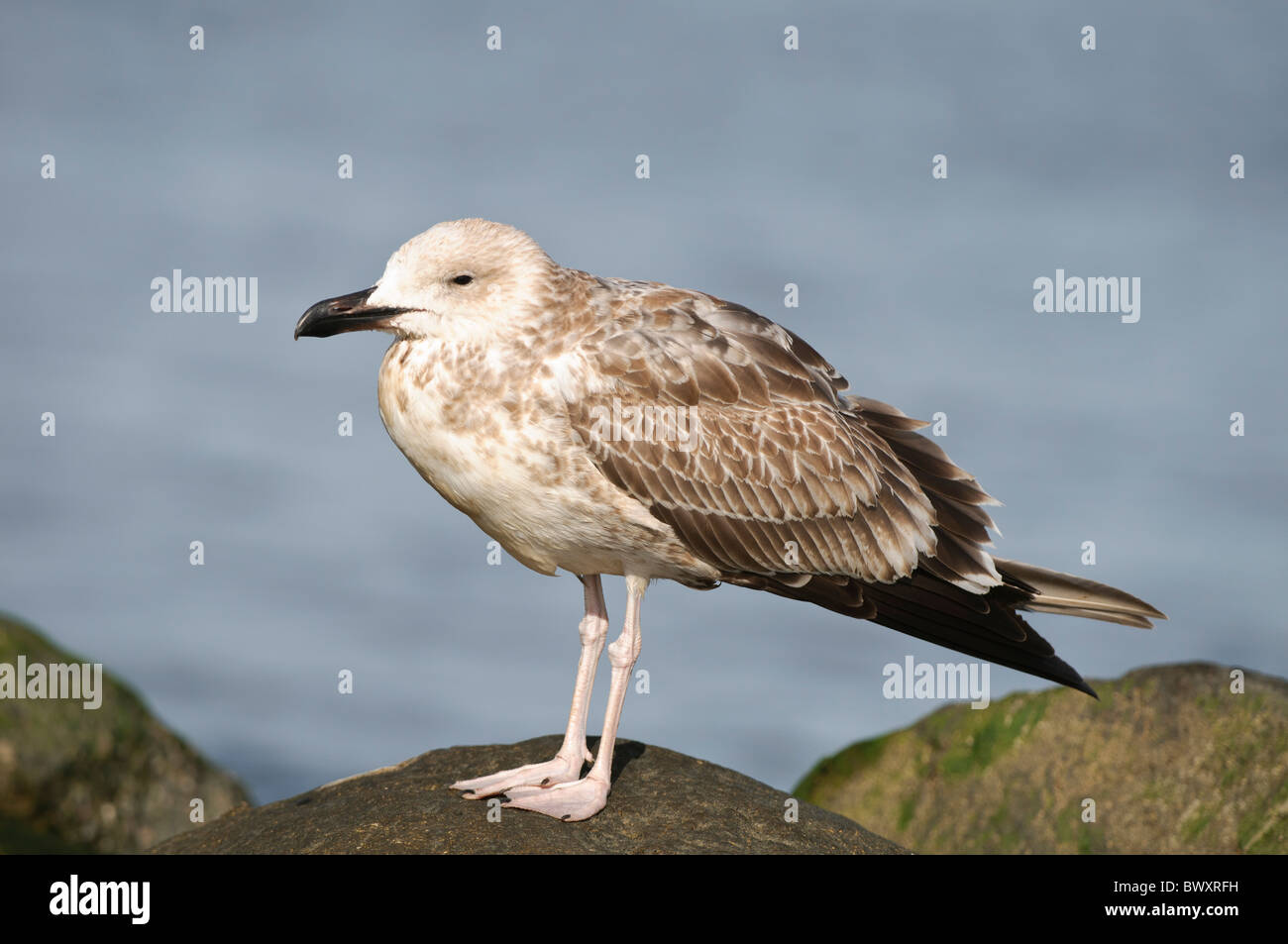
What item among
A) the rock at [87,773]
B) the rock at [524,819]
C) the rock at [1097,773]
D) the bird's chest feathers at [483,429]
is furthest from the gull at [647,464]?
the rock at [87,773]

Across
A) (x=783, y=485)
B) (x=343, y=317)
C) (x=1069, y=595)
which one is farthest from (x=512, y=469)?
(x=1069, y=595)

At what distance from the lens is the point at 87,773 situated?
54.5ft

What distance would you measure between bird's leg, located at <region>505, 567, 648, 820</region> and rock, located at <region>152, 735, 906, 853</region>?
0.48ft

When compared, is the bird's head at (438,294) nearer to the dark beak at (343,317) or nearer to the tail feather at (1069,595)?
the dark beak at (343,317)

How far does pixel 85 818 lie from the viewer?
16500mm

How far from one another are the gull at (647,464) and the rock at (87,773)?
8876 millimetres

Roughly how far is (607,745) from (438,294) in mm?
3505

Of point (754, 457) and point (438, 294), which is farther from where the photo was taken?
point (754, 457)

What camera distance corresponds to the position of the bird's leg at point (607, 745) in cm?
952

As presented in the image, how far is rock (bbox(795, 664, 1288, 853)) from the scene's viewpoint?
13.0 meters

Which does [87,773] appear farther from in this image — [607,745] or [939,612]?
[939,612]
